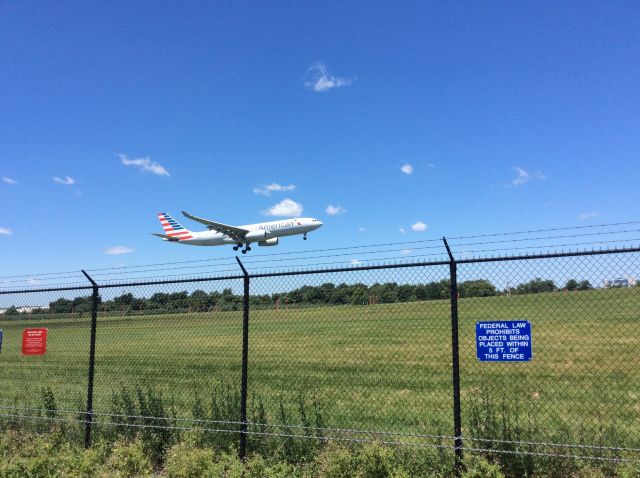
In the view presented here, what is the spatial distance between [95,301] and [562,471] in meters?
7.29

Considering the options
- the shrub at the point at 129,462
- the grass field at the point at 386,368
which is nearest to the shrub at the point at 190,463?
Answer: the shrub at the point at 129,462

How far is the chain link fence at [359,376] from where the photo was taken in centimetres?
659

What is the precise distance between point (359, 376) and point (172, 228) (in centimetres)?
5409

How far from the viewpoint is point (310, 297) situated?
826 cm

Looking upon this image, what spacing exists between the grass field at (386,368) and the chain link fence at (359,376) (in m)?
0.07

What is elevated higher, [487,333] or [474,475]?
[487,333]

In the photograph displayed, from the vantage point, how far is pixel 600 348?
17000mm

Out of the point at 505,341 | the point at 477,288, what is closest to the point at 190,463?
the point at 505,341

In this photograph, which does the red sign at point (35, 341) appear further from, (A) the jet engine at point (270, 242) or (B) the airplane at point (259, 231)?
(A) the jet engine at point (270, 242)

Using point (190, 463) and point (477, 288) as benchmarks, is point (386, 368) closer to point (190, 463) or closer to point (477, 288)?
point (477, 288)

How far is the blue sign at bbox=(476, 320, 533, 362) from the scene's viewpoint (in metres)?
5.55

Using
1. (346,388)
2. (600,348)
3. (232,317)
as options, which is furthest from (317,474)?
(600,348)

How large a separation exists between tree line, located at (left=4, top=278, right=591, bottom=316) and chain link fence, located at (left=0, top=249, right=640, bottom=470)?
0.03 metres

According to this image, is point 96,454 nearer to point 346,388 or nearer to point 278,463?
point 278,463
